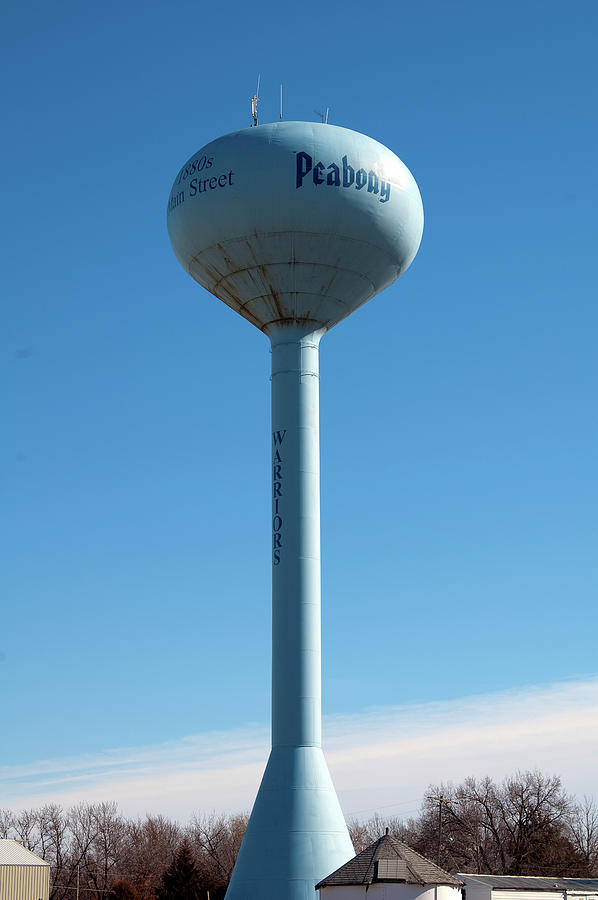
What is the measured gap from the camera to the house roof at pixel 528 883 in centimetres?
3409

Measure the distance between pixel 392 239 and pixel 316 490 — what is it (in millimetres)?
5739

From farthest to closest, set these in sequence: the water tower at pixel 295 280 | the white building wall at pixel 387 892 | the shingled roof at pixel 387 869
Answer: the water tower at pixel 295 280
the shingled roof at pixel 387 869
the white building wall at pixel 387 892

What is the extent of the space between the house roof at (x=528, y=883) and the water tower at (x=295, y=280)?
12533mm

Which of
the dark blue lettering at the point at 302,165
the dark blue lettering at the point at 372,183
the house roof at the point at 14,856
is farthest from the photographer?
the house roof at the point at 14,856

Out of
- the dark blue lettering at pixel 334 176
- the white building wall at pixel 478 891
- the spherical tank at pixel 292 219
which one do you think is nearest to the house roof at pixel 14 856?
the white building wall at pixel 478 891

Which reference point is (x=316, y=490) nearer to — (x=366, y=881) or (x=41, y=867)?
(x=366, y=881)

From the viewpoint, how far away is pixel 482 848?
181 feet

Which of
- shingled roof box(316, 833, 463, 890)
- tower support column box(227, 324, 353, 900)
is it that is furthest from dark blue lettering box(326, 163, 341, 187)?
shingled roof box(316, 833, 463, 890)

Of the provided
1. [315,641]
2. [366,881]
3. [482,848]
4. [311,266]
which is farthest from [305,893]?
[482,848]

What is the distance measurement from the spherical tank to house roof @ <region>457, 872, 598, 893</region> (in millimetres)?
17646

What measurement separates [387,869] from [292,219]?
13.0 meters

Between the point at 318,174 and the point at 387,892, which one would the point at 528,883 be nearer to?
Answer: the point at 387,892

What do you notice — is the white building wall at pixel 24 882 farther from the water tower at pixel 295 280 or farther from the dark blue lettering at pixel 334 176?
the dark blue lettering at pixel 334 176

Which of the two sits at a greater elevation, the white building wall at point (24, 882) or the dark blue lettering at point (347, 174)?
the dark blue lettering at point (347, 174)
